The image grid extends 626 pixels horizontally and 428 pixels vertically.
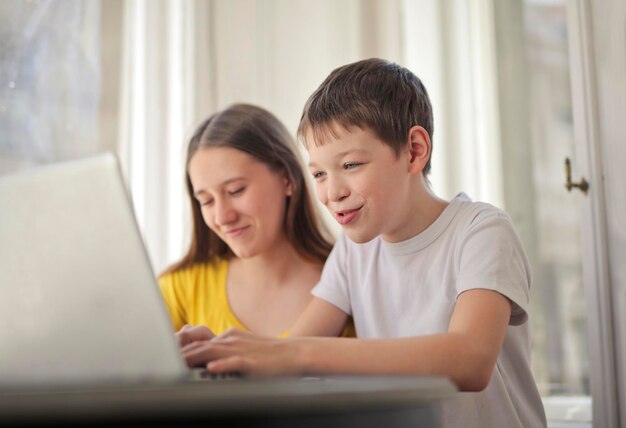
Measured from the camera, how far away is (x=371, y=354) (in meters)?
0.79

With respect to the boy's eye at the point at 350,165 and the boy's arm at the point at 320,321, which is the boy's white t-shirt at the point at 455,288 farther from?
the boy's eye at the point at 350,165

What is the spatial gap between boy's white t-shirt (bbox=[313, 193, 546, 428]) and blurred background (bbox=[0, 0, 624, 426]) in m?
0.53

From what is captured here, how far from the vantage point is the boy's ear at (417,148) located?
1170 mm

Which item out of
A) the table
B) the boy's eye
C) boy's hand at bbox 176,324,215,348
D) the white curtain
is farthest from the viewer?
the white curtain

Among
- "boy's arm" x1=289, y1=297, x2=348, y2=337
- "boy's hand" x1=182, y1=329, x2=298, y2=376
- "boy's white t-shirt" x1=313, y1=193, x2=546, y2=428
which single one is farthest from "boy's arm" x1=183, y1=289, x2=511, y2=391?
"boy's arm" x1=289, y1=297, x2=348, y2=337

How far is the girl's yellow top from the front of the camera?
153 centimetres

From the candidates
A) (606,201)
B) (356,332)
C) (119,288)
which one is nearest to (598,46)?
(606,201)

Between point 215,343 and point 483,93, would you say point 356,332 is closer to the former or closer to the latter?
point 215,343

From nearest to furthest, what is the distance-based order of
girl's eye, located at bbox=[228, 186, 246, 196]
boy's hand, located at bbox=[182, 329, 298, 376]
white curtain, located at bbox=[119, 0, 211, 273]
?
boy's hand, located at bbox=[182, 329, 298, 376], girl's eye, located at bbox=[228, 186, 246, 196], white curtain, located at bbox=[119, 0, 211, 273]

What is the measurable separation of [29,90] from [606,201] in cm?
128

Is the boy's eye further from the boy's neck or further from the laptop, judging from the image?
the laptop

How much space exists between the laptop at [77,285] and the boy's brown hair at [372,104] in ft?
1.81

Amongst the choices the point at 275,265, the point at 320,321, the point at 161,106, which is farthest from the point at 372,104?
the point at 161,106

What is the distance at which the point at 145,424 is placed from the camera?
0.37 meters
